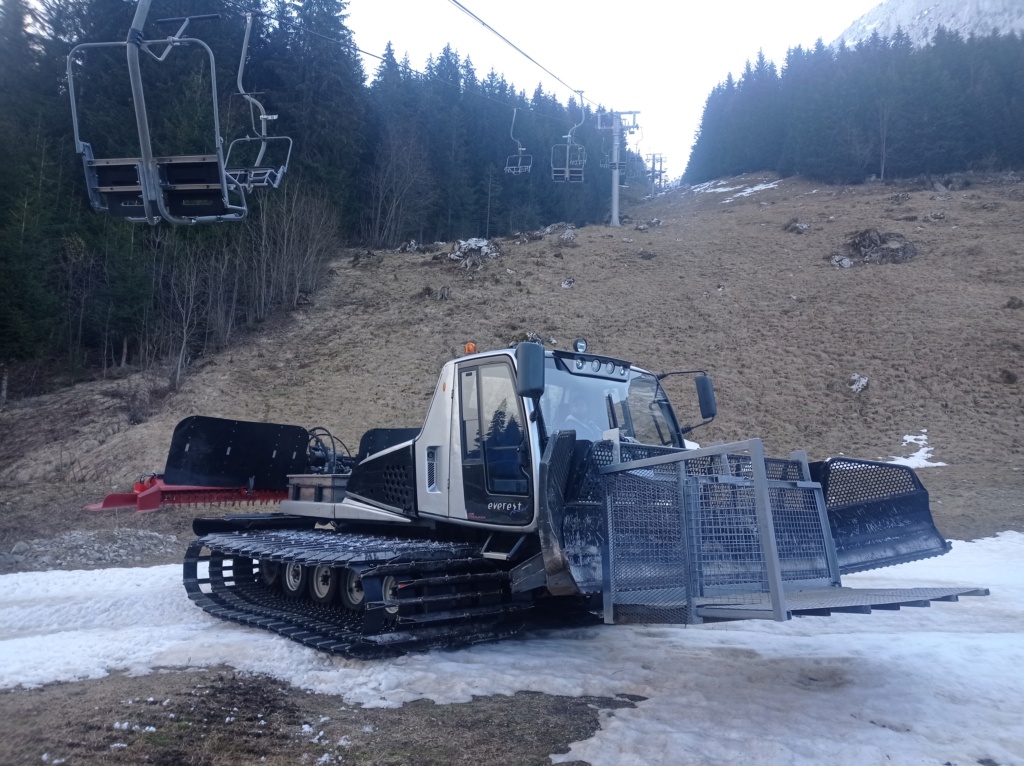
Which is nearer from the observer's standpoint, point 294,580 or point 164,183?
point 164,183

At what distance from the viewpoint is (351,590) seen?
774 cm

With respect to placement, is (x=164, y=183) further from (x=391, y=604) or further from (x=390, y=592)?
(x=391, y=604)

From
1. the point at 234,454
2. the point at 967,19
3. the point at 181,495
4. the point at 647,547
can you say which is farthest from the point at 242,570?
the point at 967,19

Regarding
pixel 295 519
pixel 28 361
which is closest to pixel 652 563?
pixel 295 519

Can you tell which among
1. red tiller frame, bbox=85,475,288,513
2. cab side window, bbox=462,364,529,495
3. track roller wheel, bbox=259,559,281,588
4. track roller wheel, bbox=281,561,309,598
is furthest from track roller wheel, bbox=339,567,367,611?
red tiller frame, bbox=85,475,288,513

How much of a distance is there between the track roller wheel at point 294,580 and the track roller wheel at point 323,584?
0.44ft

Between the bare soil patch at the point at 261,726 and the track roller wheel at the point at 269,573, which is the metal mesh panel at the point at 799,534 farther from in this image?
the track roller wheel at the point at 269,573

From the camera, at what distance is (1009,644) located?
688 cm

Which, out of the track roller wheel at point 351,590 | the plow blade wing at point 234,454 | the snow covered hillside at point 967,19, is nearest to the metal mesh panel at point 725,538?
the track roller wheel at point 351,590

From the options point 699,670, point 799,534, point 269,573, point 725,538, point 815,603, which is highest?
point 725,538

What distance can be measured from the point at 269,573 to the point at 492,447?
390 centimetres

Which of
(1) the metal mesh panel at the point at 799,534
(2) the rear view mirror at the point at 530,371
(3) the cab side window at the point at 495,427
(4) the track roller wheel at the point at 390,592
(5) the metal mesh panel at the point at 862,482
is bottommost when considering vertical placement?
(4) the track roller wheel at the point at 390,592

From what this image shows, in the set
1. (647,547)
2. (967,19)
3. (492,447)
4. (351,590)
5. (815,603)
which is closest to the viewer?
(815,603)

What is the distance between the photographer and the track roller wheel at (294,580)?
8654 mm
